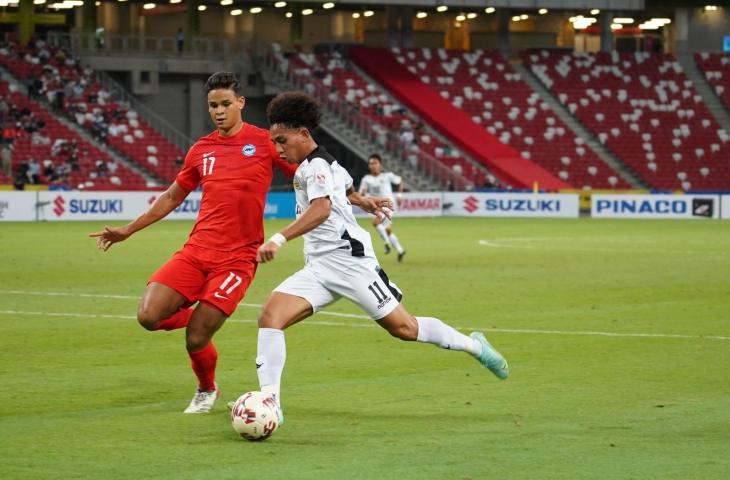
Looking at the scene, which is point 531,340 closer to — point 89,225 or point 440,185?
point 89,225

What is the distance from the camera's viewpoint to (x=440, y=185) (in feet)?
186

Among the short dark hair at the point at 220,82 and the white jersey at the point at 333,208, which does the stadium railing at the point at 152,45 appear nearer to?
the short dark hair at the point at 220,82

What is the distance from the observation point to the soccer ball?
855 centimetres

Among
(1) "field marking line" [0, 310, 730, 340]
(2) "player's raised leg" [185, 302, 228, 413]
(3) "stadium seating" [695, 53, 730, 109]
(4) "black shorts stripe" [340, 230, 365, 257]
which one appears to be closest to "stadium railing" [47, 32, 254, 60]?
(3) "stadium seating" [695, 53, 730, 109]

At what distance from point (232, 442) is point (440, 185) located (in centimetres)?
4846

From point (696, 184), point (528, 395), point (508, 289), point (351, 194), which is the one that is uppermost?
point (351, 194)

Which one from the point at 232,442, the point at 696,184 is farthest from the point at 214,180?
the point at 696,184

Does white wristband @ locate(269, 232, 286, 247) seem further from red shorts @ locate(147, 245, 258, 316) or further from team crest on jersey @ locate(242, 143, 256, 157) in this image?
team crest on jersey @ locate(242, 143, 256, 157)

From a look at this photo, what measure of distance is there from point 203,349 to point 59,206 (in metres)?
37.4

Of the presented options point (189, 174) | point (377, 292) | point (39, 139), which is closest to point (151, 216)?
point (189, 174)

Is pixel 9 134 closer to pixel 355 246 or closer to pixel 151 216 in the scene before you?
A: pixel 151 216

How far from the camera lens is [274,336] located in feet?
29.9

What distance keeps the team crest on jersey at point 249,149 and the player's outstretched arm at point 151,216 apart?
0.64 m

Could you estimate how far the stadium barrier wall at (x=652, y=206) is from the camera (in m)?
53.7
